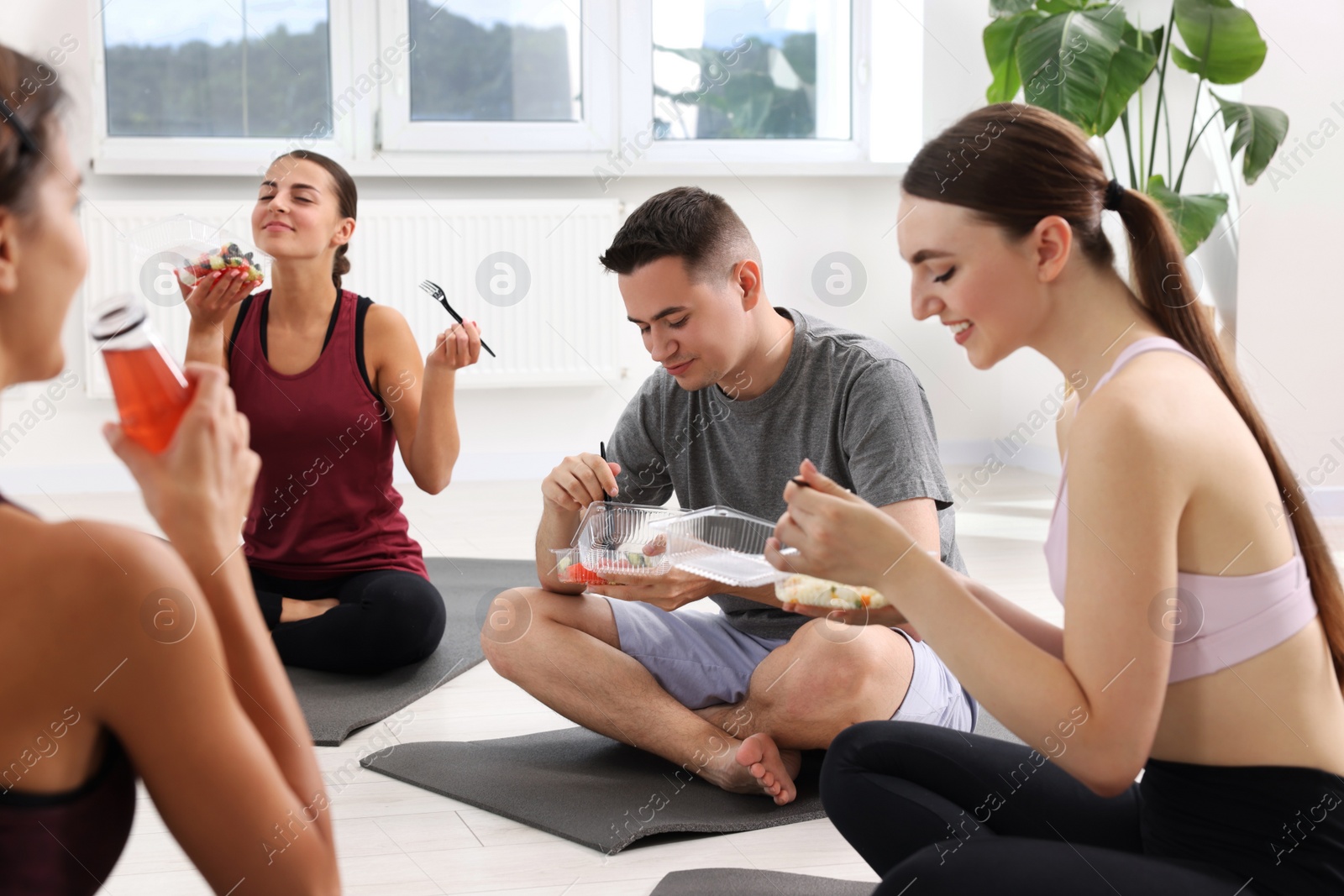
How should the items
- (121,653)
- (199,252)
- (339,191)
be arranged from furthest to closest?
(339,191), (199,252), (121,653)

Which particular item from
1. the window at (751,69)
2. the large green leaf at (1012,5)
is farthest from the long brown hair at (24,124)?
the window at (751,69)

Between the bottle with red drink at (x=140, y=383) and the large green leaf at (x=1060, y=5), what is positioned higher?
the large green leaf at (x=1060, y=5)

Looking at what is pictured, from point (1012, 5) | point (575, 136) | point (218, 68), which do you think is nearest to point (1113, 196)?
point (1012, 5)

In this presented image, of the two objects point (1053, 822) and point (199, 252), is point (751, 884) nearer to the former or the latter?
point (1053, 822)

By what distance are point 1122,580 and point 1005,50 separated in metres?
3.29

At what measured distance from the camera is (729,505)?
6.08ft

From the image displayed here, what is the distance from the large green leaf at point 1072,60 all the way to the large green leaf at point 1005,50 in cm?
9

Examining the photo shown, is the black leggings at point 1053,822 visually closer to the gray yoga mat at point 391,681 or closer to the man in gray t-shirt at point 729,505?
the man in gray t-shirt at point 729,505

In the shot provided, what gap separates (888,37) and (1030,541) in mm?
2246

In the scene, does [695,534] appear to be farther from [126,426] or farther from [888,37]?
[888,37]

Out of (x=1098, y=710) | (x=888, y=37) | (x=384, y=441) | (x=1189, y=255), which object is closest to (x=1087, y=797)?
(x=1098, y=710)

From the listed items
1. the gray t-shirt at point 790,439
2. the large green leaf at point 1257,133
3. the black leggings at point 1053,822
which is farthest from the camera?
the large green leaf at point 1257,133

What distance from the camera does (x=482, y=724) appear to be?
2.07 meters

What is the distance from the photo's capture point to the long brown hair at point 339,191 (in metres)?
2.39
